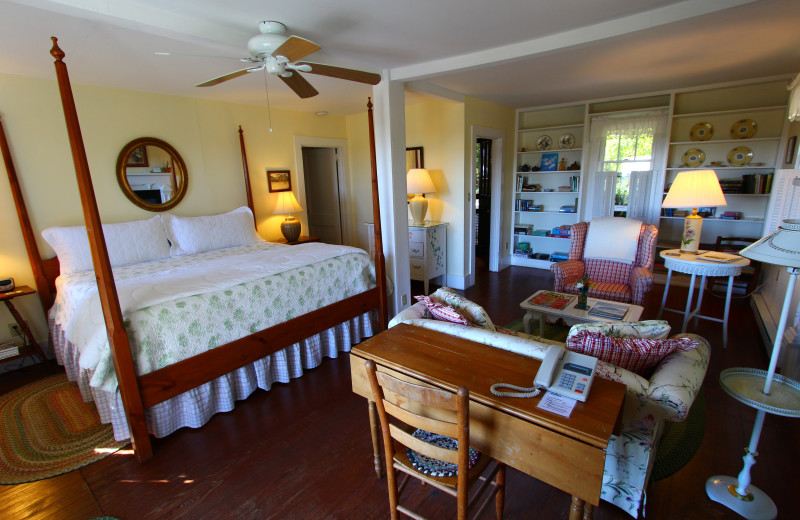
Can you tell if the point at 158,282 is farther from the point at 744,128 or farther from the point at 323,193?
the point at 744,128

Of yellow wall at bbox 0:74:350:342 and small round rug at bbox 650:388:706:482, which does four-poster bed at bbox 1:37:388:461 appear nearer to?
yellow wall at bbox 0:74:350:342

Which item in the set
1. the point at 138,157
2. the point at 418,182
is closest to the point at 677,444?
the point at 418,182

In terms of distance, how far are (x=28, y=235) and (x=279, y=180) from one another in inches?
90.5

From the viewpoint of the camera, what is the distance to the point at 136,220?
3.48 metres

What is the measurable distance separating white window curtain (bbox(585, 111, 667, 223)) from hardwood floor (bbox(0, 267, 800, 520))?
2.98m

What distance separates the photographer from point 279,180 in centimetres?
455

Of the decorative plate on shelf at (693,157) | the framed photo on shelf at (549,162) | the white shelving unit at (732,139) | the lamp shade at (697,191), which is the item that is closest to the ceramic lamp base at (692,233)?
the lamp shade at (697,191)

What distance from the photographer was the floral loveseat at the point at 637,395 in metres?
1.32

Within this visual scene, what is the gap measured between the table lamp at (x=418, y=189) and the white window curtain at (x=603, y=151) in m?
2.30

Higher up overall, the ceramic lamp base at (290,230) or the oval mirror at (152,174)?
the oval mirror at (152,174)

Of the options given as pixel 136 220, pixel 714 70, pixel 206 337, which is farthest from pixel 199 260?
pixel 714 70

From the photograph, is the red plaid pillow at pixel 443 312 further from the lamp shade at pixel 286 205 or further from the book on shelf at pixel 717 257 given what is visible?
the lamp shade at pixel 286 205

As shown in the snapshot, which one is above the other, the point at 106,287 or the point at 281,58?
the point at 281,58

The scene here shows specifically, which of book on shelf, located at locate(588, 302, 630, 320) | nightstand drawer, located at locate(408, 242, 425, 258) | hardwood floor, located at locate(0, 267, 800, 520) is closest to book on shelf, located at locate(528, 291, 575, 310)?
book on shelf, located at locate(588, 302, 630, 320)
